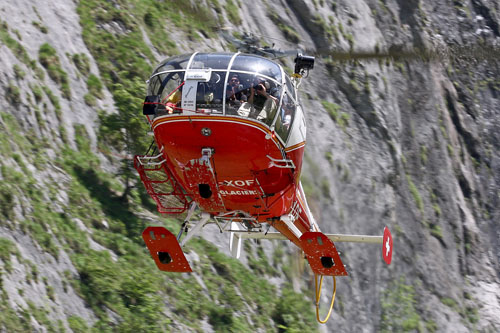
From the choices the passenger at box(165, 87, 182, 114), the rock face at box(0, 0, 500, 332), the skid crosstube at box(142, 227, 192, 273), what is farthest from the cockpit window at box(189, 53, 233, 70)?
the rock face at box(0, 0, 500, 332)

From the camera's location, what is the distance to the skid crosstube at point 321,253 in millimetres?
13039

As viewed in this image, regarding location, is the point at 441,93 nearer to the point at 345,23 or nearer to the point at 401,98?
the point at 401,98

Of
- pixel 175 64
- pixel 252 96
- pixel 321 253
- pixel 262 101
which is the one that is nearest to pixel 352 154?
pixel 321 253

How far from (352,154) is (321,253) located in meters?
13.3

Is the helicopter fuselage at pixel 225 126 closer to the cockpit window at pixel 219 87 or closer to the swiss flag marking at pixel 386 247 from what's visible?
the cockpit window at pixel 219 87

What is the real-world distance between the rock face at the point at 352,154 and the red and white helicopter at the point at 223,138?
2.72m

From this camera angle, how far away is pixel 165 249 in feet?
41.6

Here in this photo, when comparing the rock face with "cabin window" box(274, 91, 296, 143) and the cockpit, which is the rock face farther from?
"cabin window" box(274, 91, 296, 143)

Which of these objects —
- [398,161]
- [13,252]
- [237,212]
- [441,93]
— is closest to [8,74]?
[13,252]

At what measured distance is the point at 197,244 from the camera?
18031 millimetres

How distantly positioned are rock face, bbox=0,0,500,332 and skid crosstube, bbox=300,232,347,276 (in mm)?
3711

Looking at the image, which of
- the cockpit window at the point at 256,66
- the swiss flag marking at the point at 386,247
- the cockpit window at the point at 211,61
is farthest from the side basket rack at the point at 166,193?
the swiss flag marking at the point at 386,247

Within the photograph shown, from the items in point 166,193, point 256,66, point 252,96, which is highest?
point 256,66

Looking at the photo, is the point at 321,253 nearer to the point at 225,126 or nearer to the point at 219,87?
the point at 225,126
